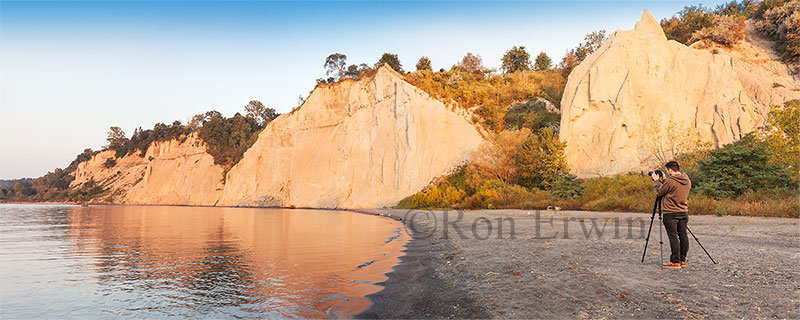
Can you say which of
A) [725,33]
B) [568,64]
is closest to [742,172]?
[725,33]

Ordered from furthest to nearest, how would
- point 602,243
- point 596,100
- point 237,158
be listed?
point 237,158, point 596,100, point 602,243

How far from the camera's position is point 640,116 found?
3250 centimetres

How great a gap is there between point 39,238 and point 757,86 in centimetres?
4552

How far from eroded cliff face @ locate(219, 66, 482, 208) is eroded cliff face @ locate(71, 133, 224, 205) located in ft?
35.0

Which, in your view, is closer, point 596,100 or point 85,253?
point 85,253

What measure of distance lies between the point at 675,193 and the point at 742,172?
1581cm

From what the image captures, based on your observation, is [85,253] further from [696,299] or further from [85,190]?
[85,190]

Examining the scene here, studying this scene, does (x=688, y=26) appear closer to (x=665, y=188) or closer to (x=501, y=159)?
(x=501, y=159)

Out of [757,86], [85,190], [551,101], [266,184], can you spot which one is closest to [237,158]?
[266,184]

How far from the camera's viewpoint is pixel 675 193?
24.3 feet

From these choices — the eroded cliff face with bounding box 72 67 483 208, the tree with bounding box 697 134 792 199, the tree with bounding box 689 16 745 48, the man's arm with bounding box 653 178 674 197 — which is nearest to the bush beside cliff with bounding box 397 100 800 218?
the tree with bounding box 697 134 792 199

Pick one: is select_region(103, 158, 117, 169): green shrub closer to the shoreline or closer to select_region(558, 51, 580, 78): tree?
select_region(558, 51, 580, 78): tree

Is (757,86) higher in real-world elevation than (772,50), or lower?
lower

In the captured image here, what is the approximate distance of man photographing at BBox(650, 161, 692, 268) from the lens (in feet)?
23.8
